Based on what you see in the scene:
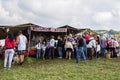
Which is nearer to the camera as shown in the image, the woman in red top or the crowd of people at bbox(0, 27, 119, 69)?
the woman in red top

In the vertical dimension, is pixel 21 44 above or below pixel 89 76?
above

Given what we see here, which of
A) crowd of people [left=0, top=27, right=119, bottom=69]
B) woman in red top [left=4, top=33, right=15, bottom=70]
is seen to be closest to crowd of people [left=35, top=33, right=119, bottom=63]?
crowd of people [left=0, top=27, right=119, bottom=69]

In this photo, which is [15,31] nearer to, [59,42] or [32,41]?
[32,41]

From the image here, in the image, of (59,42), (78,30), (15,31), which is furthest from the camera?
(78,30)

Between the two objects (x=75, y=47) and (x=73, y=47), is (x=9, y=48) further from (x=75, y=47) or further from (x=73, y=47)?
(x=73, y=47)

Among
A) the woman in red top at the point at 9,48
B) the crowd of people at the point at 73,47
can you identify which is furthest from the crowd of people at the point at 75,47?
the woman in red top at the point at 9,48

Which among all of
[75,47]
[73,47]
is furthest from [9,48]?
[73,47]

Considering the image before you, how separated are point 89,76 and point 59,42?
1054 centimetres

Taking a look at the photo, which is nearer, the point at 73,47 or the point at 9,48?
the point at 9,48

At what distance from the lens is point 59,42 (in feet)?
72.4

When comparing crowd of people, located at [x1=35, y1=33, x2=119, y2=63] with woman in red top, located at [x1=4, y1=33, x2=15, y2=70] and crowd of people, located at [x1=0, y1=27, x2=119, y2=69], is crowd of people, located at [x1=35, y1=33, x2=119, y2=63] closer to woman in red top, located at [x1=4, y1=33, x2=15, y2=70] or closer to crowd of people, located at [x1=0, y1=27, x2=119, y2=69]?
crowd of people, located at [x1=0, y1=27, x2=119, y2=69]

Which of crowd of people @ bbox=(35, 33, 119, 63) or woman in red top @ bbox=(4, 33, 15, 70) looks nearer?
woman in red top @ bbox=(4, 33, 15, 70)

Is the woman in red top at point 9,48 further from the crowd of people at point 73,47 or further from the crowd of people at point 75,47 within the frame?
the crowd of people at point 75,47

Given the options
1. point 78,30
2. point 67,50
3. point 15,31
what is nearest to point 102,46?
point 67,50
